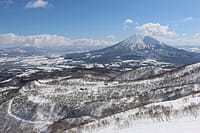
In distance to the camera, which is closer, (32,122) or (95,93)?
(32,122)

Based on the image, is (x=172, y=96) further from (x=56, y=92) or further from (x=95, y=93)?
(x=56, y=92)

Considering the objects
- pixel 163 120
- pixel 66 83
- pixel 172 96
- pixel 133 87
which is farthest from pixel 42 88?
pixel 163 120

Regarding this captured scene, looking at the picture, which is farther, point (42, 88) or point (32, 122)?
point (42, 88)

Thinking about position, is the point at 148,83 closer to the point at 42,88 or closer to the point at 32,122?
the point at 32,122

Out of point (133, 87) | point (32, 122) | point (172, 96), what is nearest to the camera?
point (172, 96)

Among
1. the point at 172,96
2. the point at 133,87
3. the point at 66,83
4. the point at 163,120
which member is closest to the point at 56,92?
the point at 66,83

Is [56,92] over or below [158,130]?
below

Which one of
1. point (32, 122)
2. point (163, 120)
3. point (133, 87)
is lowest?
point (32, 122)

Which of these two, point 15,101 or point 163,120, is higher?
point 163,120

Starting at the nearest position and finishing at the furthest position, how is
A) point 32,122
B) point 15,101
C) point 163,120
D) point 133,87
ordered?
point 163,120 → point 32,122 → point 133,87 → point 15,101
